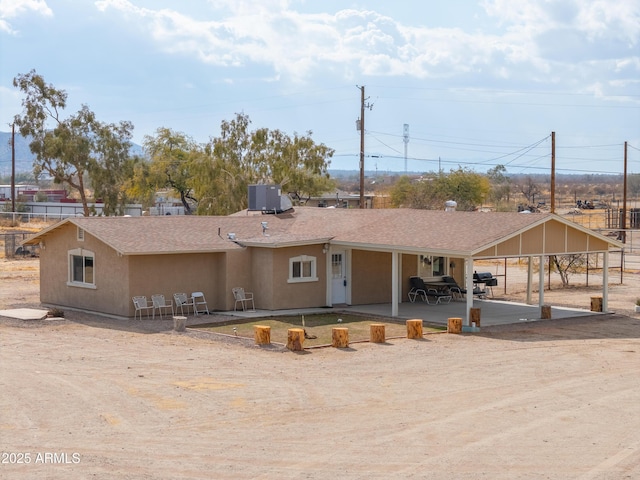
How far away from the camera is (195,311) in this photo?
28125mm

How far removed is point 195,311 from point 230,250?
7.55 ft

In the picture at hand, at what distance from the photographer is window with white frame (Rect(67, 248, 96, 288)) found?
28812mm

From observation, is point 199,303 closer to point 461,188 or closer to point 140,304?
point 140,304

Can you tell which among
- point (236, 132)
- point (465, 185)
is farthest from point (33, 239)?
point (465, 185)

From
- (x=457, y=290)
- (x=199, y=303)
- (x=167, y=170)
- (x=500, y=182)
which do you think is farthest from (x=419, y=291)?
(x=500, y=182)

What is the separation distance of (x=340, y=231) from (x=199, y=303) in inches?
220

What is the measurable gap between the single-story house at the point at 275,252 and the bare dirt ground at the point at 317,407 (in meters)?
2.91

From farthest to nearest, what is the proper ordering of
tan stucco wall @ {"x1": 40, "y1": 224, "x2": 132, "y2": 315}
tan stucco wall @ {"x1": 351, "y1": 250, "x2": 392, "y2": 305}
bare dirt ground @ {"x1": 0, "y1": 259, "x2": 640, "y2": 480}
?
tan stucco wall @ {"x1": 351, "y1": 250, "x2": 392, "y2": 305} → tan stucco wall @ {"x1": 40, "y1": 224, "x2": 132, "y2": 315} → bare dirt ground @ {"x1": 0, "y1": 259, "x2": 640, "y2": 480}

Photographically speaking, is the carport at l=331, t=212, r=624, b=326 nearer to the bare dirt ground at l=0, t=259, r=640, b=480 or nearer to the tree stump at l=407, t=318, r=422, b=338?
the tree stump at l=407, t=318, r=422, b=338

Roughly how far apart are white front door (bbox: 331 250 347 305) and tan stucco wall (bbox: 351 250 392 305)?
28cm

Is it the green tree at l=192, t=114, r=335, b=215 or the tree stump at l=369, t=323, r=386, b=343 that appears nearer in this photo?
the tree stump at l=369, t=323, r=386, b=343

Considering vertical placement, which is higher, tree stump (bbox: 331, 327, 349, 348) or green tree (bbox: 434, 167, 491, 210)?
green tree (bbox: 434, 167, 491, 210)

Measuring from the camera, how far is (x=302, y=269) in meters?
29.8

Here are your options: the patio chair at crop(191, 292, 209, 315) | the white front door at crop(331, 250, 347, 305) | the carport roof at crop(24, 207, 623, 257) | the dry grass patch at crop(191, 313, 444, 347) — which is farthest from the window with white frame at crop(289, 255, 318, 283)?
the patio chair at crop(191, 292, 209, 315)
